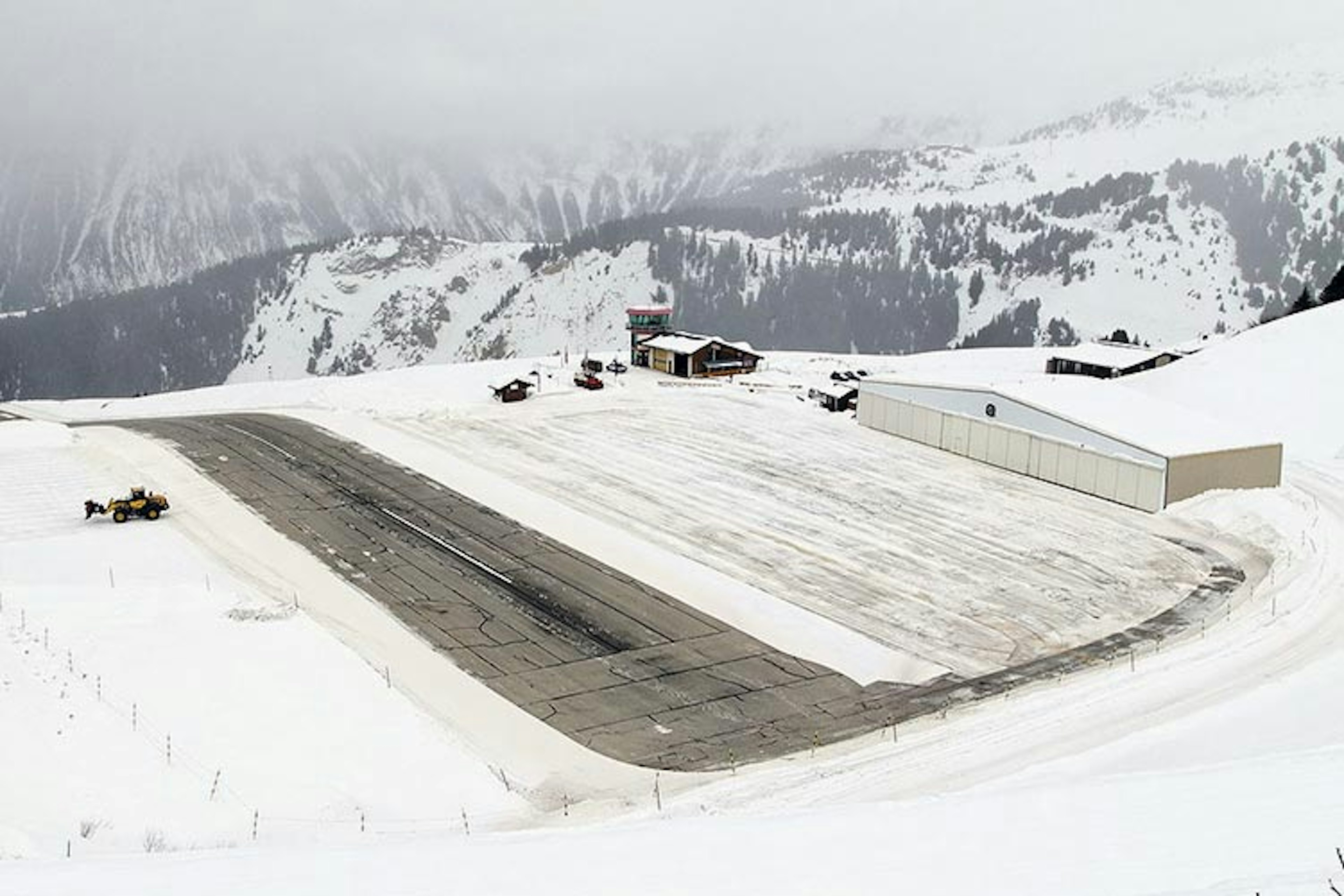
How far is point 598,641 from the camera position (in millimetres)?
29766

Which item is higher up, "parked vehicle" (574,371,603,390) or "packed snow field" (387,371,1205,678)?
"packed snow field" (387,371,1205,678)

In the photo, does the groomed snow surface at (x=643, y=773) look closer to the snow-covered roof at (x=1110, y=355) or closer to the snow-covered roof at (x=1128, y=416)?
the snow-covered roof at (x=1128, y=416)

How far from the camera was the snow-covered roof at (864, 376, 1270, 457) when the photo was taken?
4425 cm

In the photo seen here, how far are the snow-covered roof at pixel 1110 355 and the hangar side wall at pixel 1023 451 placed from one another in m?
27.4

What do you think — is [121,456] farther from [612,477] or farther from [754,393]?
A: [754,393]

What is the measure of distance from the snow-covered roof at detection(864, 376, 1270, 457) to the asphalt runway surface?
7690 millimetres

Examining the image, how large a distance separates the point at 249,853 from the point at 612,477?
34688 mm

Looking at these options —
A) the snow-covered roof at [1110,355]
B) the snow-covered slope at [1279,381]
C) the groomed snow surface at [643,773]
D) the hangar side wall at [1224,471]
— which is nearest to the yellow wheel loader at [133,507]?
the groomed snow surface at [643,773]

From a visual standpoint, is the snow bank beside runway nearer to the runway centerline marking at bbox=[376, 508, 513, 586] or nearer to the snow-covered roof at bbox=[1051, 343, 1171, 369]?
the runway centerline marking at bbox=[376, 508, 513, 586]

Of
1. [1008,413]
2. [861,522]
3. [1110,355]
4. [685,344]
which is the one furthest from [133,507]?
[1110,355]

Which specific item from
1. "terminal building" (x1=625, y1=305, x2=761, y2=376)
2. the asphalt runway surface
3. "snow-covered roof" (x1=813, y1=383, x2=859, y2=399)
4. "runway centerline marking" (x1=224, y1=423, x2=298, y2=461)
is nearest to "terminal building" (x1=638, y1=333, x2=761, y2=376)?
"terminal building" (x1=625, y1=305, x2=761, y2=376)

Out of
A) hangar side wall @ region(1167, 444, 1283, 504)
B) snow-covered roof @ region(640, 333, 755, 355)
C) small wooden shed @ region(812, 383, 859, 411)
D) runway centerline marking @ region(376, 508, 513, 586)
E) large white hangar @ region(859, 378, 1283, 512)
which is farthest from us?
snow-covered roof @ region(640, 333, 755, 355)

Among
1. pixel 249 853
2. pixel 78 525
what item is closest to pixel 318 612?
pixel 78 525

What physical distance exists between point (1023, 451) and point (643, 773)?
30.9m
